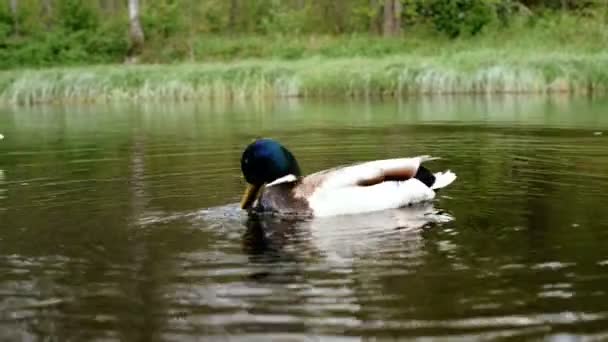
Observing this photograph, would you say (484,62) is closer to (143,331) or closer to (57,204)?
(57,204)

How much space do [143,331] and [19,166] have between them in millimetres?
8257

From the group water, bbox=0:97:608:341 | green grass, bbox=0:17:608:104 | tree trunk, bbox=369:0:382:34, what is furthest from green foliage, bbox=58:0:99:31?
water, bbox=0:97:608:341

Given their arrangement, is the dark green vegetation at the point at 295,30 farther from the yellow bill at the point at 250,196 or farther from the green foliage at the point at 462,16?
the yellow bill at the point at 250,196

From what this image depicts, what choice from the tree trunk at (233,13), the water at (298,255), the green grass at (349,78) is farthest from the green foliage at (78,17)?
the water at (298,255)

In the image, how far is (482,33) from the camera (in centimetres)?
4178

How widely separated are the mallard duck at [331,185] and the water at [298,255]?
18cm

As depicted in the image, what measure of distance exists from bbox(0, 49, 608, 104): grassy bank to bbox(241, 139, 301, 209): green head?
19.0 m

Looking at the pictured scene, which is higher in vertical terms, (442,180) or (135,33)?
(135,33)

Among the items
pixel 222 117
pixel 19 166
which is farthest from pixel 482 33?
pixel 19 166

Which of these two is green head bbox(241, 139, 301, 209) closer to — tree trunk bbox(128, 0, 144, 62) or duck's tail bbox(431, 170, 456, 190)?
duck's tail bbox(431, 170, 456, 190)

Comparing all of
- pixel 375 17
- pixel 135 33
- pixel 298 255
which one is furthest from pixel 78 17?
pixel 298 255

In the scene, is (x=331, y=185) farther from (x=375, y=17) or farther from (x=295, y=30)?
(x=375, y=17)

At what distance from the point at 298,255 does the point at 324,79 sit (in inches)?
874

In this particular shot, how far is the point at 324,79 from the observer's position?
27.7 m
